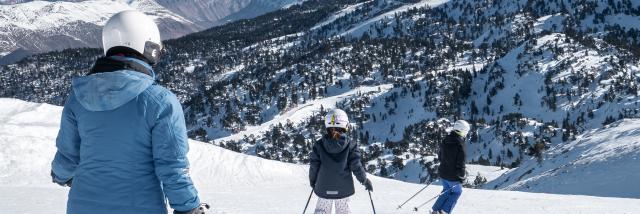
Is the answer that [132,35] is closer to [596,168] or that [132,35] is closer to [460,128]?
[460,128]

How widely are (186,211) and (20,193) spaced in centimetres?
1215

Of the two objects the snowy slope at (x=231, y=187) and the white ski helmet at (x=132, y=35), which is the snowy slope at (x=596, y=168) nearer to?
the snowy slope at (x=231, y=187)

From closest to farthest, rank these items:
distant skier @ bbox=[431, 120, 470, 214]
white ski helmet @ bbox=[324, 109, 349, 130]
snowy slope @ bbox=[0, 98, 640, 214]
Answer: white ski helmet @ bbox=[324, 109, 349, 130], distant skier @ bbox=[431, 120, 470, 214], snowy slope @ bbox=[0, 98, 640, 214]

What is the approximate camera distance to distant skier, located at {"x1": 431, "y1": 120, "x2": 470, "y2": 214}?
36.7ft

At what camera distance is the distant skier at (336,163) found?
8.15 metres

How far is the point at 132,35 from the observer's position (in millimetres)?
3842

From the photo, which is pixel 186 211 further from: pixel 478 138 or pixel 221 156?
pixel 478 138

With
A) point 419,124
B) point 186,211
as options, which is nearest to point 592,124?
point 419,124

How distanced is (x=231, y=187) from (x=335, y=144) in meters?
10.8

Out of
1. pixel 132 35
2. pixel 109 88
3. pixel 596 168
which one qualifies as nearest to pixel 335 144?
pixel 132 35

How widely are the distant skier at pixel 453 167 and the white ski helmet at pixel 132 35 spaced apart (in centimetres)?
818

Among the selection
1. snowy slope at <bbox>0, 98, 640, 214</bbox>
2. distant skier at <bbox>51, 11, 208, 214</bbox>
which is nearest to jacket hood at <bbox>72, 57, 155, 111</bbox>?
distant skier at <bbox>51, 11, 208, 214</bbox>

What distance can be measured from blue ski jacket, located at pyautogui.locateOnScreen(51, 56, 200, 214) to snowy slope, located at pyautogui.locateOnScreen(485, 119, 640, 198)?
30.7 m

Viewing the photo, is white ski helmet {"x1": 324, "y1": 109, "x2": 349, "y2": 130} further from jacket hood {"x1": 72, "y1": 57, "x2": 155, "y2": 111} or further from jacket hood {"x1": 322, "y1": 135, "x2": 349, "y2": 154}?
jacket hood {"x1": 72, "y1": 57, "x2": 155, "y2": 111}
